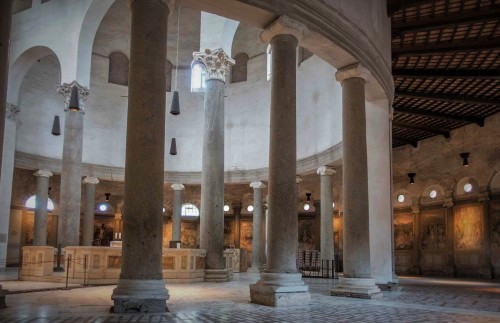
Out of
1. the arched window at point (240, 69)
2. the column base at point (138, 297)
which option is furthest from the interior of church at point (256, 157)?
the arched window at point (240, 69)

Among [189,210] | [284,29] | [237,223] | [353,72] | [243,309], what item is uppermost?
[284,29]

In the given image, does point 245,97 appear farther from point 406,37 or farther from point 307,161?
point 406,37

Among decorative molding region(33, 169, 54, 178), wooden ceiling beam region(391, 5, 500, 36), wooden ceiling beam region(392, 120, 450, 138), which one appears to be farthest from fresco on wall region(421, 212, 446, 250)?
decorative molding region(33, 169, 54, 178)

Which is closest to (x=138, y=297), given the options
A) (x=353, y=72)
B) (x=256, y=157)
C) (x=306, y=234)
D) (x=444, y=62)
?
(x=353, y=72)

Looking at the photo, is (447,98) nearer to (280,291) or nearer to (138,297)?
(280,291)

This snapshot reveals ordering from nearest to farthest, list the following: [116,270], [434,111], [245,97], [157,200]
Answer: [157,200] < [116,270] < [434,111] < [245,97]

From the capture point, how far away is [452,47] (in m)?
15.1

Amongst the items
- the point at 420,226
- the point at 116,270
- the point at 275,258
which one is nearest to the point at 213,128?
the point at 116,270

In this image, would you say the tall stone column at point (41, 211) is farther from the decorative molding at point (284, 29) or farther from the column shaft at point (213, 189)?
the decorative molding at point (284, 29)

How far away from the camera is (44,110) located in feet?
80.9

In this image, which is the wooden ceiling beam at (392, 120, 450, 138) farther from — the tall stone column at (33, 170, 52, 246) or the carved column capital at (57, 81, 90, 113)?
the tall stone column at (33, 170, 52, 246)

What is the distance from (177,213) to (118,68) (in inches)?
330

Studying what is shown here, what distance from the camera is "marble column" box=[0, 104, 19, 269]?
2134 centimetres

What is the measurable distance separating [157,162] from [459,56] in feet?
39.9
